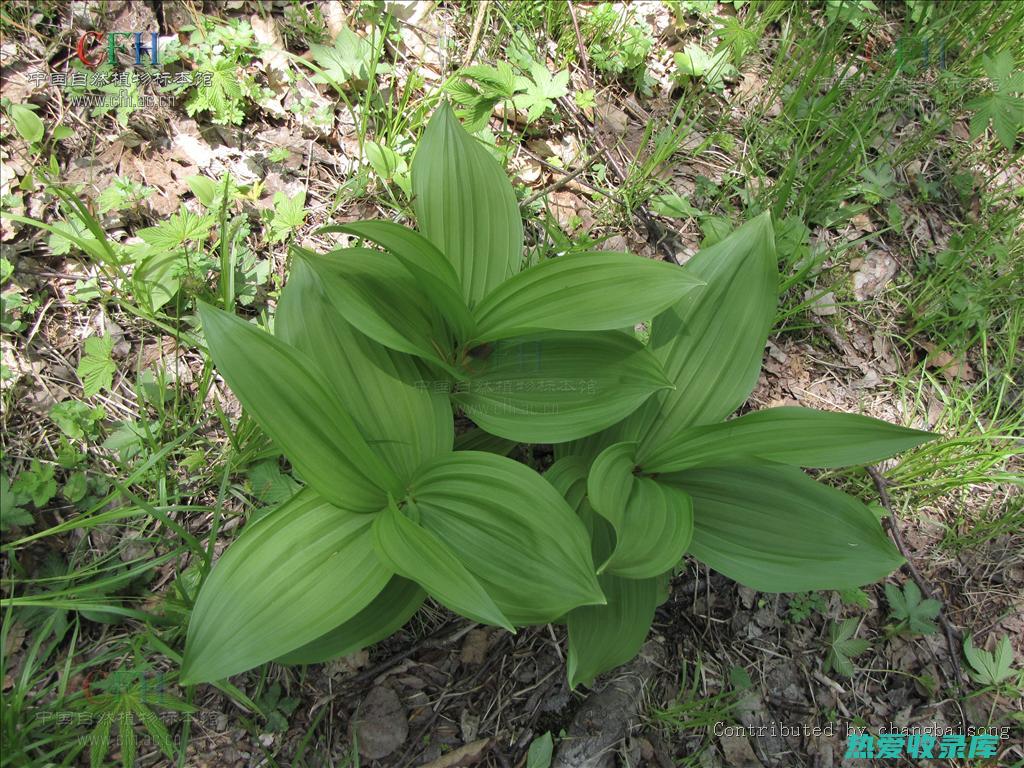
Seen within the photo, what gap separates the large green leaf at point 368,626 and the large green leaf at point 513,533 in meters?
0.23

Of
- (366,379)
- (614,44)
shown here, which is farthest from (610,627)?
(614,44)

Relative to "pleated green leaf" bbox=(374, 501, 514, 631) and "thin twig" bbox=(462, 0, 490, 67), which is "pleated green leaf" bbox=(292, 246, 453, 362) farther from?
"thin twig" bbox=(462, 0, 490, 67)

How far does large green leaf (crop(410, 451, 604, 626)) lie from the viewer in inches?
62.6

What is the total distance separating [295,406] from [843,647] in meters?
2.08

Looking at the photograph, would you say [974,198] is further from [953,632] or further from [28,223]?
[28,223]

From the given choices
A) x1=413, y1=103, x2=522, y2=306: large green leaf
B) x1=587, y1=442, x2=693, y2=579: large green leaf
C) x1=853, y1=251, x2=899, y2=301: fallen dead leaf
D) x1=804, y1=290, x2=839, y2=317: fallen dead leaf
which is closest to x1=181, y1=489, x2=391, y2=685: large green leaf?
x1=587, y1=442, x2=693, y2=579: large green leaf

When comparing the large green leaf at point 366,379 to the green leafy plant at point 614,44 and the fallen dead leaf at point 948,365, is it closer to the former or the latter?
the green leafy plant at point 614,44

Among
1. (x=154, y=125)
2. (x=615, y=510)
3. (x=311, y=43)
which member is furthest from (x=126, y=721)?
(x=311, y=43)

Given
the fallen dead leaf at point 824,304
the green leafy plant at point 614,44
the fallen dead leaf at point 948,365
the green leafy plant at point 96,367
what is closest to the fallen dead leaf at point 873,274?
the fallen dead leaf at point 824,304

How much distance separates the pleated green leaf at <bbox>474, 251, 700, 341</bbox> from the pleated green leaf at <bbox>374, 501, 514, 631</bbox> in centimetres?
63

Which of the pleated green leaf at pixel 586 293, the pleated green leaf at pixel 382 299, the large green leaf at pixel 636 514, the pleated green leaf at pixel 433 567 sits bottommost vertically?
the pleated green leaf at pixel 433 567

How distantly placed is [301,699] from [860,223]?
122 inches

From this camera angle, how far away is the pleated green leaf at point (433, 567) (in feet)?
4.88

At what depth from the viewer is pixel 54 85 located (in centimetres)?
268
